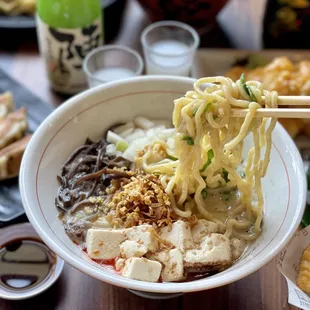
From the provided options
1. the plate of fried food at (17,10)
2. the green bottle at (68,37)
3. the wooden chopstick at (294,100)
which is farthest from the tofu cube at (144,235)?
the plate of fried food at (17,10)

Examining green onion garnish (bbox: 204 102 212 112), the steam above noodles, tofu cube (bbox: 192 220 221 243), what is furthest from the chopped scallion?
green onion garnish (bbox: 204 102 212 112)

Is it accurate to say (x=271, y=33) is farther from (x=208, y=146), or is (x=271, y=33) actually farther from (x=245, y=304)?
(x=245, y=304)

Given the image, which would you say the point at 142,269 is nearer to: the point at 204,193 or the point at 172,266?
the point at 172,266

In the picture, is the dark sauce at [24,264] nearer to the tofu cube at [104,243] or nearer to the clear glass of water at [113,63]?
the tofu cube at [104,243]

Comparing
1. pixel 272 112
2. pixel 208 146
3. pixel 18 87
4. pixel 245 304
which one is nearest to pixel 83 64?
pixel 18 87

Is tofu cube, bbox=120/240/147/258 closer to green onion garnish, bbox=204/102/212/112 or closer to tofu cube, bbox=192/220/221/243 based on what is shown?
tofu cube, bbox=192/220/221/243

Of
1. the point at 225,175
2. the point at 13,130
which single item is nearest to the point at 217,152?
the point at 225,175
